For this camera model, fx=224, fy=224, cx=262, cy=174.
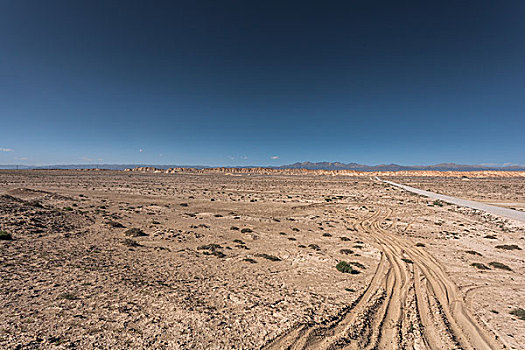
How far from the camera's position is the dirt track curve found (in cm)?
571

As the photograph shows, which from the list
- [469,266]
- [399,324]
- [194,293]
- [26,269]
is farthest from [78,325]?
[469,266]

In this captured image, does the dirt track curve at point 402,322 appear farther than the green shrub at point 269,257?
No

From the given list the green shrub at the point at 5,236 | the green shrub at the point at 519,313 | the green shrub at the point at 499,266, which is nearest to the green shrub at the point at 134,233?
the green shrub at the point at 5,236

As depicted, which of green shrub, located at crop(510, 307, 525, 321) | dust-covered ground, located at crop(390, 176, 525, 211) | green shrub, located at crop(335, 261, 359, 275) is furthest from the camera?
dust-covered ground, located at crop(390, 176, 525, 211)

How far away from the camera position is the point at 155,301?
22.9 feet

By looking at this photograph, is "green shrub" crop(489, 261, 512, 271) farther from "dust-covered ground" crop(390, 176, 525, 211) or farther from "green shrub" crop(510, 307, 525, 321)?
"dust-covered ground" crop(390, 176, 525, 211)

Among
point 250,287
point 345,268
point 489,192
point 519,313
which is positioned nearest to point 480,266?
point 519,313

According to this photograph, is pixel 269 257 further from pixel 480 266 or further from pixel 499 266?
pixel 499 266

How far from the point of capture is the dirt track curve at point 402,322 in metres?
5.71

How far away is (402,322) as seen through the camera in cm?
659

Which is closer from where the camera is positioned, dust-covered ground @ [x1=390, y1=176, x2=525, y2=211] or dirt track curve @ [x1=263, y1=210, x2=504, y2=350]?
dirt track curve @ [x1=263, y1=210, x2=504, y2=350]

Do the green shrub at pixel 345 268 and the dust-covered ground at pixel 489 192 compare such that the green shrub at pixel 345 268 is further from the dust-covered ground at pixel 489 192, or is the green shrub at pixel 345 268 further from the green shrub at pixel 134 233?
the dust-covered ground at pixel 489 192

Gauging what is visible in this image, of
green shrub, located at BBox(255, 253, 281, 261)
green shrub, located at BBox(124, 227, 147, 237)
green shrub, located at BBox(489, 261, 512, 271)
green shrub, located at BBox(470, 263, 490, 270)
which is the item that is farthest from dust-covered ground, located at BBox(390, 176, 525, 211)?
green shrub, located at BBox(124, 227, 147, 237)

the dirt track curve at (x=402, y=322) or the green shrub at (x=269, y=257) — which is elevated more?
the dirt track curve at (x=402, y=322)
